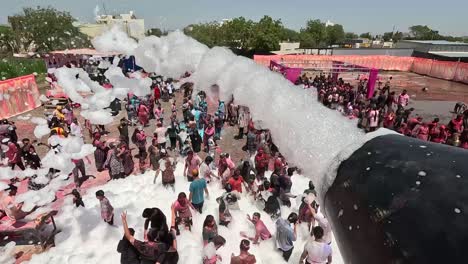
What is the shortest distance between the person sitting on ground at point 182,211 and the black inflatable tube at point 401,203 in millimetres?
6336

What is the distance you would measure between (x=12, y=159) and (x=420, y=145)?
12.1m

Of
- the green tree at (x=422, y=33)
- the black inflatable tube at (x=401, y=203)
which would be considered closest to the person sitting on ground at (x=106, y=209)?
the black inflatable tube at (x=401, y=203)

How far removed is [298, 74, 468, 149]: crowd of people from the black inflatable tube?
22.5 ft

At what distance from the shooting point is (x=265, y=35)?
174ft

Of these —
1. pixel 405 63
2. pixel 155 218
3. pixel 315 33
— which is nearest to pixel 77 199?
pixel 155 218

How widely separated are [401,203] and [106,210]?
7.78m

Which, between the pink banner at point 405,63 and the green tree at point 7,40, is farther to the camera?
the green tree at point 7,40

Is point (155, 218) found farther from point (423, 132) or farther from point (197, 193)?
point (423, 132)

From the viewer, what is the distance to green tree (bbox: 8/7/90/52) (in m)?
45.3

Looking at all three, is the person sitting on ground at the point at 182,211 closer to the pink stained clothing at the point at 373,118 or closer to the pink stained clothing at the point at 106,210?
the pink stained clothing at the point at 106,210

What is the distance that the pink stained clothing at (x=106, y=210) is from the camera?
25.4 ft

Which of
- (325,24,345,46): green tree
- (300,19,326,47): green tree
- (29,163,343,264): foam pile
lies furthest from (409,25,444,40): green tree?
(29,163,343,264): foam pile

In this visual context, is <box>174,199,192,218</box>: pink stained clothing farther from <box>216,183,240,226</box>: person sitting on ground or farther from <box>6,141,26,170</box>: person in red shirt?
<box>6,141,26,170</box>: person in red shirt

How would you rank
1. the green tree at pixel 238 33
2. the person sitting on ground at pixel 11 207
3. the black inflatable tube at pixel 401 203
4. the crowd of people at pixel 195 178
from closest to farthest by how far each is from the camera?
the black inflatable tube at pixel 401 203, the crowd of people at pixel 195 178, the person sitting on ground at pixel 11 207, the green tree at pixel 238 33
